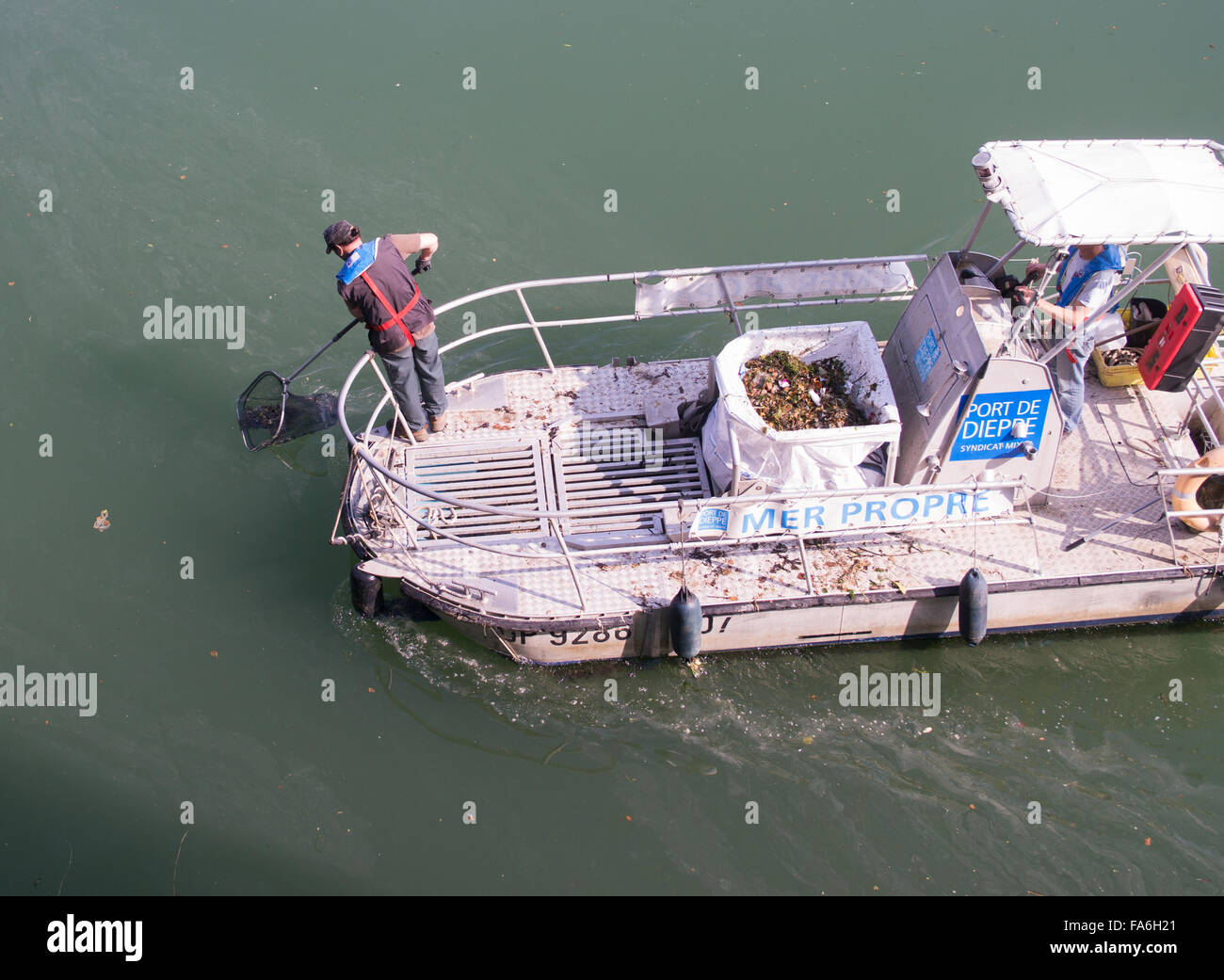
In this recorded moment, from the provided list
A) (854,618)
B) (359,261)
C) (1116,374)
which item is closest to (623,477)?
(854,618)

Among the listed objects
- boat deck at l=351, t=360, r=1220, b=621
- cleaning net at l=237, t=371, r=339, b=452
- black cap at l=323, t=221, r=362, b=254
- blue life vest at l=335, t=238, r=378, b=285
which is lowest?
boat deck at l=351, t=360, r=1220, b=621

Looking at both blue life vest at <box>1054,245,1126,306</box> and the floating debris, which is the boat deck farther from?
blue life vest at <box>1054,245,1126,306</box>

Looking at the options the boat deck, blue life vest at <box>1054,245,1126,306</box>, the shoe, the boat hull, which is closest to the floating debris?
the boat deck

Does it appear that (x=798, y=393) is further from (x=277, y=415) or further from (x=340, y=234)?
(x=277, y=415)

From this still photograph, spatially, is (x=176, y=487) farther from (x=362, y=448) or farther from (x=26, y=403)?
(x=362, y=448)

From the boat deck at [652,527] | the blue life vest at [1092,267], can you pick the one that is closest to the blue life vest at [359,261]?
the boat deck at [652,527]

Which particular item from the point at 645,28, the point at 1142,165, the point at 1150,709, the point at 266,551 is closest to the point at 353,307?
the point at 266,551
